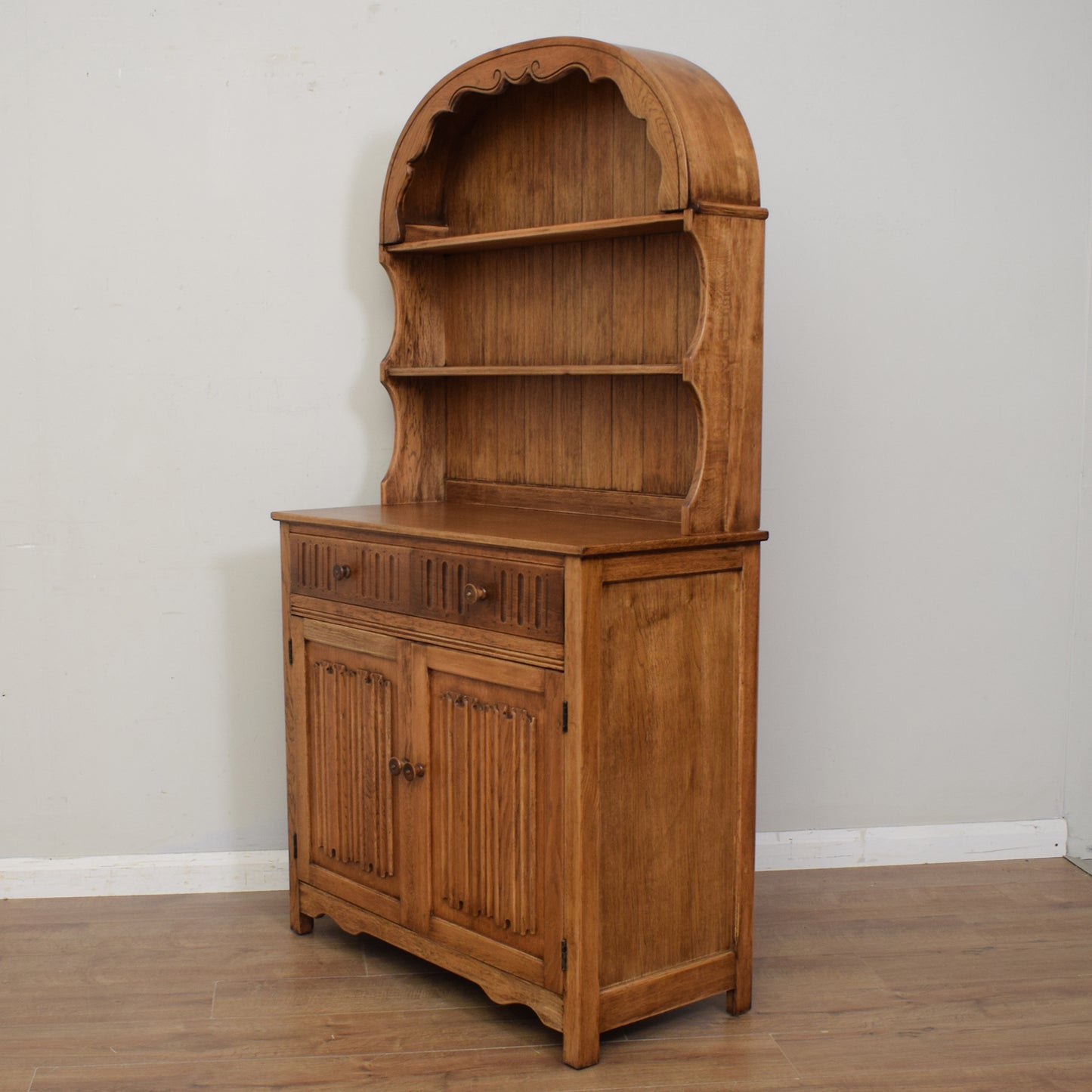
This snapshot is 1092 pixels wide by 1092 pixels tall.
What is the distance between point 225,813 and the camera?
12.4 ft

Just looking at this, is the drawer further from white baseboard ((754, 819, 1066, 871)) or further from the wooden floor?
white baseboard ((754, 819, 1066, 871))

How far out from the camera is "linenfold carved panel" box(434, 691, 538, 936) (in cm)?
277

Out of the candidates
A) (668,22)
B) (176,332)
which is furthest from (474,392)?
(668,22)

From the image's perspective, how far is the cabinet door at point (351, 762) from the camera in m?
3.11

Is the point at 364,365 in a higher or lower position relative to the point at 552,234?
lower

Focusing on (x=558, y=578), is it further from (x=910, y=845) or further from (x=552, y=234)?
(x=910, y=845)

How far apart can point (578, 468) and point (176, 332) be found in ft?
3.92

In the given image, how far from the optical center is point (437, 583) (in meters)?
2.93

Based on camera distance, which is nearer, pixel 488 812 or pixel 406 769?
pixel 488 812

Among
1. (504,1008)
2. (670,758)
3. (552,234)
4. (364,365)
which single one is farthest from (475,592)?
(364,365)

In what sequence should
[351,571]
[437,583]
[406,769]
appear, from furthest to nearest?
[351,571] < [406,769] < [437,583]

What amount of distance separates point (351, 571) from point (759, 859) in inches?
60.6

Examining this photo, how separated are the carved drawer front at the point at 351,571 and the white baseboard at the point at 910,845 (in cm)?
146

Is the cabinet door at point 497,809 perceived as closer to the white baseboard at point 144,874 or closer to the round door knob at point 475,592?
the round door knob at point 475,592
